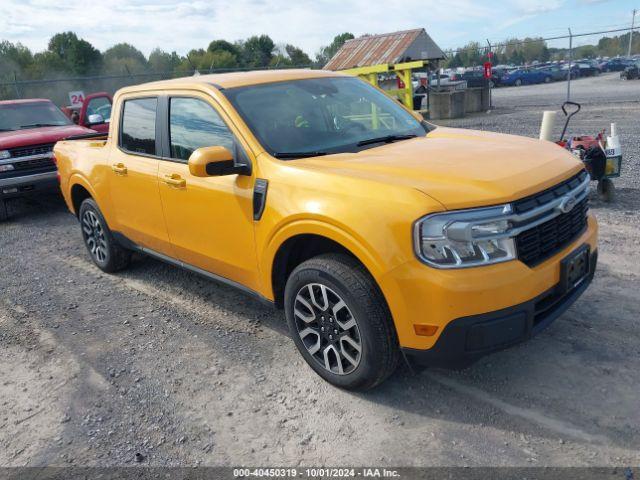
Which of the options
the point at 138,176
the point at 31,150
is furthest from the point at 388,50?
the point at 138,176

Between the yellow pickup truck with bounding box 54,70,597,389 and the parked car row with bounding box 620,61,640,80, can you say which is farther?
the parked car row with bounding box 620,61,640,80

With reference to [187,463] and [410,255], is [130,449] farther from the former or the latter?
[410,255]

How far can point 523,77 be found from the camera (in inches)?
1580

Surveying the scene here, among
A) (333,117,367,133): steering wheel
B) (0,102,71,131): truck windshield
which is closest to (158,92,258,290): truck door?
(333,117,367,133): steering wheel

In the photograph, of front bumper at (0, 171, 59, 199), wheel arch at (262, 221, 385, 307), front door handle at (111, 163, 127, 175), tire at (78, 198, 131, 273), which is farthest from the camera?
front bumper at (0, 171, 59, 199)

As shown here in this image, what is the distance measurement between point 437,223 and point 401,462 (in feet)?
3.88

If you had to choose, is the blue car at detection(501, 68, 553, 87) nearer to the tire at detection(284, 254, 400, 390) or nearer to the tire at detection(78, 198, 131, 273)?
the tire at detection(78, 198, 131, 273)

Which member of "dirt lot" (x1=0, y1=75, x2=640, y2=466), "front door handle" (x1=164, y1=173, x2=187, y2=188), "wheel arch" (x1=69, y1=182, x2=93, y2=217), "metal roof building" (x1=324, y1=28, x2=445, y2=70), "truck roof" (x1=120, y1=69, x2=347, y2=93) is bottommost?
"dirt lot" (x1=0, y1=75, x2=640, y2=466)

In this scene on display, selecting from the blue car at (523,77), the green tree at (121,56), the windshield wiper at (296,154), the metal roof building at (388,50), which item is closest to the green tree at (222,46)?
the green tree at (121,56)

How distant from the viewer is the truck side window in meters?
3.84

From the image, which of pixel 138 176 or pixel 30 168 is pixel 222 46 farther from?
pixel 138 176

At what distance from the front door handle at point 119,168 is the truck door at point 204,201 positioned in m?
0.61

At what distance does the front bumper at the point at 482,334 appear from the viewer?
2.73 meters

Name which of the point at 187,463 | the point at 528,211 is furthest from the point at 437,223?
the point at 187,463
